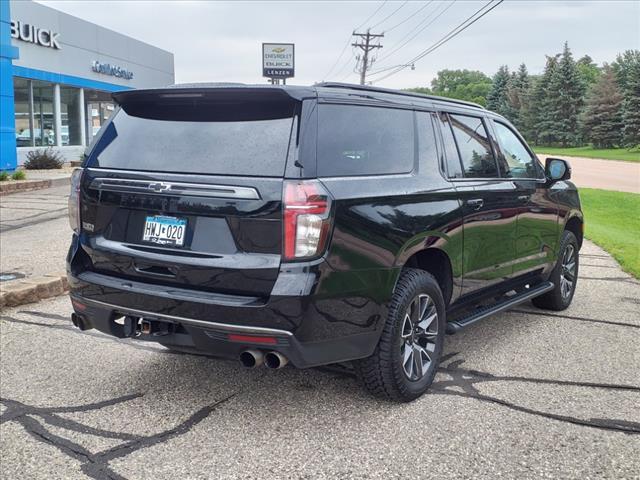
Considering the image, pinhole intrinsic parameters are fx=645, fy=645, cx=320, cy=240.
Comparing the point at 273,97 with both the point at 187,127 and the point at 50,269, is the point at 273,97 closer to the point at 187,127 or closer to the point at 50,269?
the point at 187,127

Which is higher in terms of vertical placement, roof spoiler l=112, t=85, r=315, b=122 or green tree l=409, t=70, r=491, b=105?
green tree l=409, t=70, r=491, b=105

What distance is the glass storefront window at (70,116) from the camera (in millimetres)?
28656

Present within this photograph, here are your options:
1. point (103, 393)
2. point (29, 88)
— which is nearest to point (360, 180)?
point (103, 393)

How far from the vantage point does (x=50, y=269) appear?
24.5ft

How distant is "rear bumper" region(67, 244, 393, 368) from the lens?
3.35 meters

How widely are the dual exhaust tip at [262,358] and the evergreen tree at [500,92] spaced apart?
8644cm

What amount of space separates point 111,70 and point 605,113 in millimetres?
47194

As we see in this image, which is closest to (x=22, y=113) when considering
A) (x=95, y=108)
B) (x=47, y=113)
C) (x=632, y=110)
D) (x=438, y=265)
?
(x=47, y=113)

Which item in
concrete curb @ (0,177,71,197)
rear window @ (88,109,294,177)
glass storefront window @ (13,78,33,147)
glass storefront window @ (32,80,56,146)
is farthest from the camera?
glass storefront window @ (32,80,56,146)

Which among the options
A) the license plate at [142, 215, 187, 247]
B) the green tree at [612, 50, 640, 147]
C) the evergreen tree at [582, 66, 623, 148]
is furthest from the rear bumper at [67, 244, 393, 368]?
the evergreen tree at [582, 66, 623, 148]

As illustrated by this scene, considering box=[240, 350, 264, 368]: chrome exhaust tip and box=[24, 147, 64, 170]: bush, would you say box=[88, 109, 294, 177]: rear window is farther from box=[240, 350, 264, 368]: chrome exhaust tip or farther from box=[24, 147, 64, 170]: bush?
box=[24, 147, 64, 170]: bush

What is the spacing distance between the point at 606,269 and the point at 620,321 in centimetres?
296

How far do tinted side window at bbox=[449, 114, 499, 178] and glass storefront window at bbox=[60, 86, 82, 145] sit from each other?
86.7 feet

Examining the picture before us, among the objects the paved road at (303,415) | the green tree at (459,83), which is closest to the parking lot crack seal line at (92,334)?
the paved road at (303,415)
